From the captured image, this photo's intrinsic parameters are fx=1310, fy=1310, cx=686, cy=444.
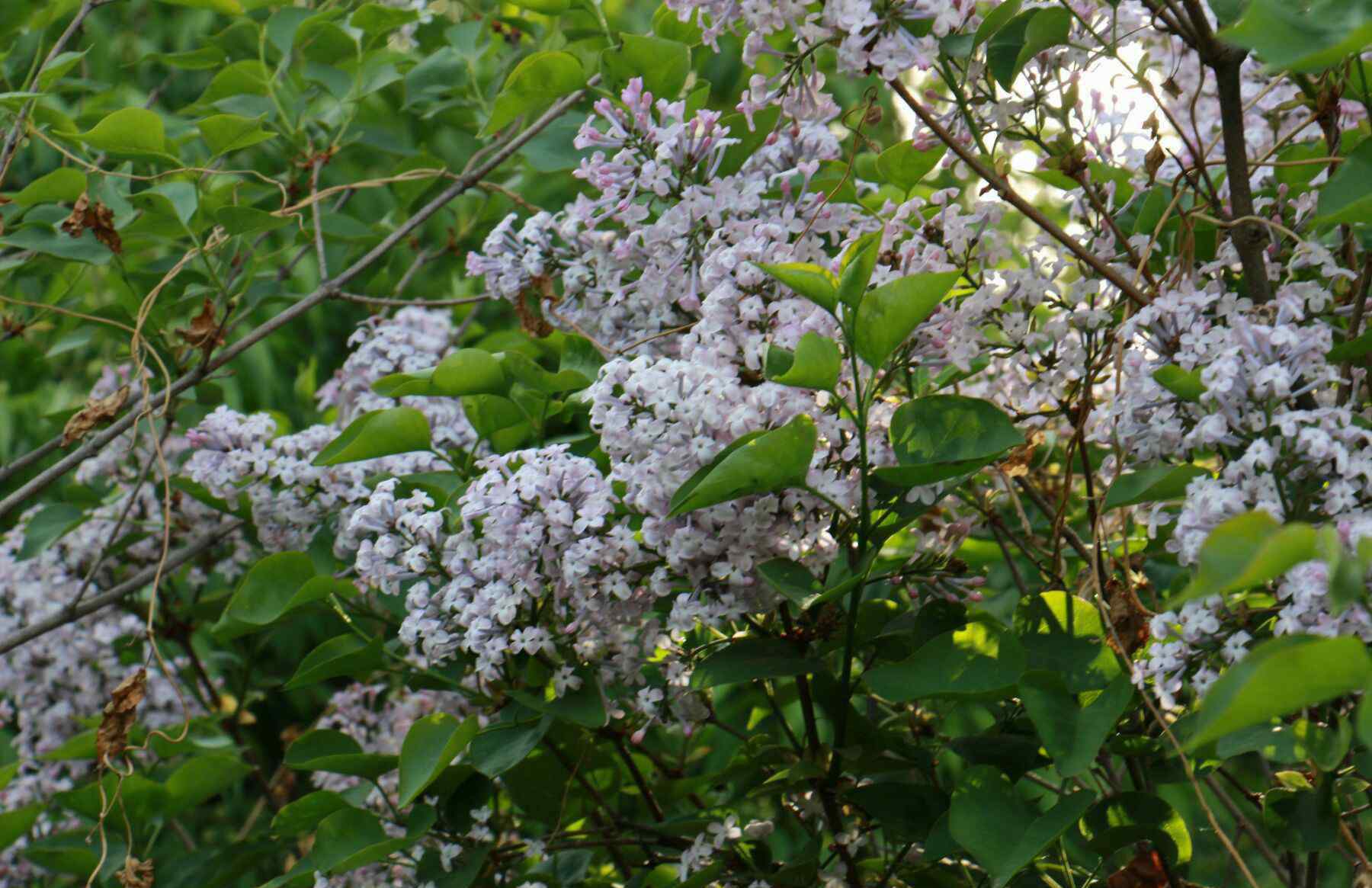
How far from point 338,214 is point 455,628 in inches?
31.4

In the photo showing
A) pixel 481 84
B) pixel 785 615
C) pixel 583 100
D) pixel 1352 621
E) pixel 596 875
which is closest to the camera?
pixel 1352 621

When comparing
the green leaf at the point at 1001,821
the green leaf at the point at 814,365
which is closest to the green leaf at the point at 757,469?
the green leaf at the point at 814,365

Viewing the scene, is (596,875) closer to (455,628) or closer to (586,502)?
(455,628)

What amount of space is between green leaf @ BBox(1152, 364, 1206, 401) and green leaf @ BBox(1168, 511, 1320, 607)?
0.79 ft

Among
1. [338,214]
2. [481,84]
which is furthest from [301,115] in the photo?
[481,84]

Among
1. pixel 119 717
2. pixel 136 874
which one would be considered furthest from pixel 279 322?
pixel 136 874

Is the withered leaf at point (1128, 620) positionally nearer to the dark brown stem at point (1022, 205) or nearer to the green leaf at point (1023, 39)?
the dark brown stem at point (1022, 205)

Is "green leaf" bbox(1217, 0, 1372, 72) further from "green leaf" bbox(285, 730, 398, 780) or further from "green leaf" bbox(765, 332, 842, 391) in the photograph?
"green leaf" bbox(285, 730, 398, 780)

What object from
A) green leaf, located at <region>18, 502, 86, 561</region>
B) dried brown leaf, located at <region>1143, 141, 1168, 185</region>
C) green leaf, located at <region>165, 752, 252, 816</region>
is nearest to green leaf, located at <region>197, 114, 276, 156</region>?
green leaf, located at <region>18, 502, 86, 561</region>

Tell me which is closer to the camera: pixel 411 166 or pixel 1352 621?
pixel 1352 621

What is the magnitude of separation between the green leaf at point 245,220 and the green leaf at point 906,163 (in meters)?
0.65

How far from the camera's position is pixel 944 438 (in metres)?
0.93

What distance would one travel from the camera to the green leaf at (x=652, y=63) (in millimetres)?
1212

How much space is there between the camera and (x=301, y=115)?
170cm
